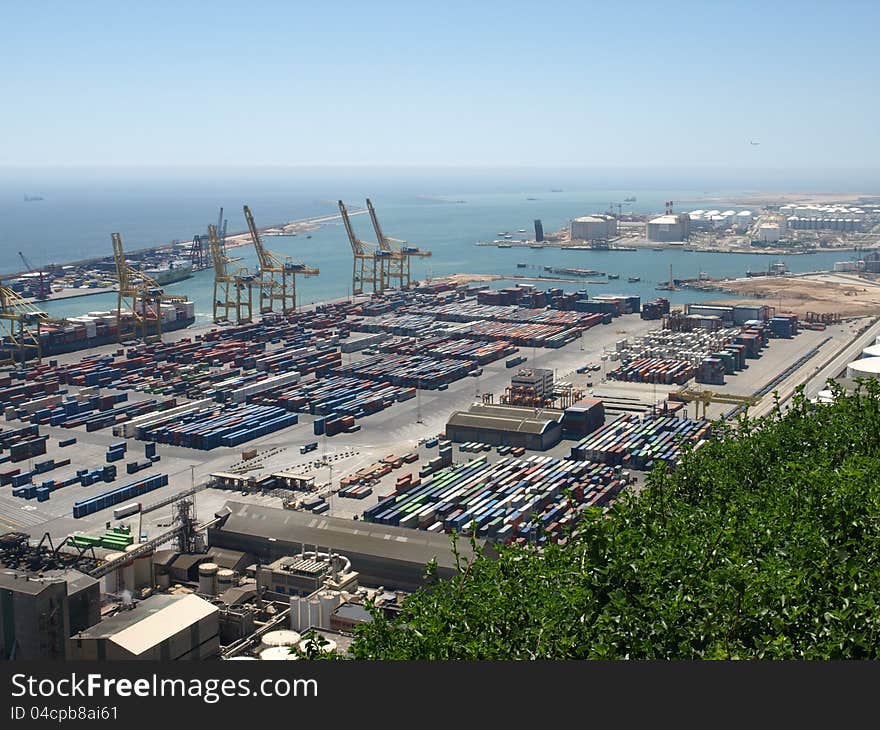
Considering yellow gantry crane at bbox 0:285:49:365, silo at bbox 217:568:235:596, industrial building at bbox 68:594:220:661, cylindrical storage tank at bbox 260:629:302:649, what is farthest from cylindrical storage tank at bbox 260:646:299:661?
yellow gantry crane at bbox 0:285:49:365

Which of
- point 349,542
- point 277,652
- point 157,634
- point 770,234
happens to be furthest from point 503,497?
point 770,234

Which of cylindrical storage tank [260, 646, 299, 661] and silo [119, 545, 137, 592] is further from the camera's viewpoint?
silo [119, 545, 137, 592]

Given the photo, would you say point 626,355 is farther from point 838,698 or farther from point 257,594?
point 838,698

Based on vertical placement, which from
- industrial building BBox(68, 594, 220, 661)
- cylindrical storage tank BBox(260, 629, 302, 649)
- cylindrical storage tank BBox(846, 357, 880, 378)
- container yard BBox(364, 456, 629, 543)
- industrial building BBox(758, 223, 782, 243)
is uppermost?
industrial building BBox(758, 223, 782, 243)

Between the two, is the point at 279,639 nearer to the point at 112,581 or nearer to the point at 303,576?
the point at 303,576

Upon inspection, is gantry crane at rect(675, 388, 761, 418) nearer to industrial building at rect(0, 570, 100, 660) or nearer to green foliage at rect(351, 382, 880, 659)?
green foliage at rect(351, 382, 880, 659)

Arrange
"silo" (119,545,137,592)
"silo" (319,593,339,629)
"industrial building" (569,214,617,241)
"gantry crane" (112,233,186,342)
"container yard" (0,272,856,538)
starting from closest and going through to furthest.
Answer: "silo" (319,593,339,629) < "silo" (119,545,137,592) < "container yard" (0,272,856,538) < "gantry crane" (112,233,186,342) < "industrial building" (569,214,617,241)
